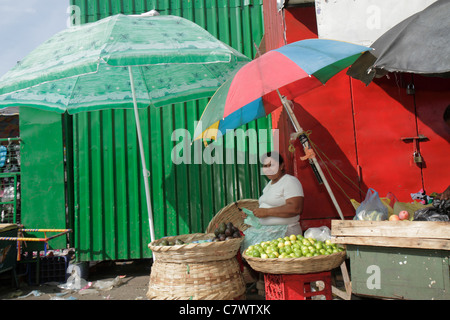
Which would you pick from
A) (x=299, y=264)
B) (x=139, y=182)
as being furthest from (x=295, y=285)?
(x=139, y=182)

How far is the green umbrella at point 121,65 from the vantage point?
3178 millimetres

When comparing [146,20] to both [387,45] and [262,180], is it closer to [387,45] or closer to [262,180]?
[387,45]

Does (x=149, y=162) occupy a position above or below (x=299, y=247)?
above

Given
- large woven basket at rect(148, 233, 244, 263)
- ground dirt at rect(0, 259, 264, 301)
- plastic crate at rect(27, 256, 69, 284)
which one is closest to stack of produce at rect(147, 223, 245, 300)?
large woven basket at rect(148, 233, 244, 263)

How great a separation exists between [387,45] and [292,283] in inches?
87.2

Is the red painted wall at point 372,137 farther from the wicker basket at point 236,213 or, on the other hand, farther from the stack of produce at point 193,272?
the stack of produce at point 193,272

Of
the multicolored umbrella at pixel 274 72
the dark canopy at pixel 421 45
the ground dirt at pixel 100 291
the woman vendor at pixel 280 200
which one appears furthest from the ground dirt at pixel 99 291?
the dark canopy at pixel 421 45

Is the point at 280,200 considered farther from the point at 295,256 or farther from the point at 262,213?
the point at 295,256

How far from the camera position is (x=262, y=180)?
5.82 meters

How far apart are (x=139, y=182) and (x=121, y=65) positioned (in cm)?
295

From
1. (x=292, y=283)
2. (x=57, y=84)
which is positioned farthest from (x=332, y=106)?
(x=57, y=84)

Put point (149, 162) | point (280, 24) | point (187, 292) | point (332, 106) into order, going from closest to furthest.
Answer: point (187, 292) → point (332, 106) → point (280, 24) → point (149, 162)

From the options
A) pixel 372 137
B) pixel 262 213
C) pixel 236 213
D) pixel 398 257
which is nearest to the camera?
pixel 398 257

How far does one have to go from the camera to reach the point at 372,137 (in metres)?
4.50
